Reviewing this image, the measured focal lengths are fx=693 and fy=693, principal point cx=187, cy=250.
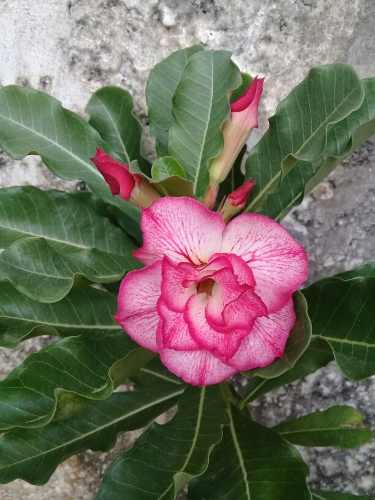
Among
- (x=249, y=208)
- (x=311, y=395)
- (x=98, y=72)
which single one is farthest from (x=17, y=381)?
(x=98, y=72)

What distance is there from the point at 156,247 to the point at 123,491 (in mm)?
415

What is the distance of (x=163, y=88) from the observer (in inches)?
49.8

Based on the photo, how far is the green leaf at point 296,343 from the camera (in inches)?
36.0

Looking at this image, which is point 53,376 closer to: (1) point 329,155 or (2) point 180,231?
(2) point 180,231

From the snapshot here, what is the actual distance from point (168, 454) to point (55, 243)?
15.8 inches

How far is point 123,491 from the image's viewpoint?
107 centimetres

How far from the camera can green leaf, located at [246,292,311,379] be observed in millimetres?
915

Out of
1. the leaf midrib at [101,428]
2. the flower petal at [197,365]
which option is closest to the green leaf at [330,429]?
the leaf midrib at [101,428]

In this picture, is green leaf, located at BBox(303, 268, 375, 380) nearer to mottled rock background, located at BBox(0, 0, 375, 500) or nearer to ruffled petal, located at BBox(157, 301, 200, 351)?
ruffled petal, located at BBox(157, 301, 200, 351)

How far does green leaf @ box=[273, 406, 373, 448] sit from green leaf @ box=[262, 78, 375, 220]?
13.6 inches

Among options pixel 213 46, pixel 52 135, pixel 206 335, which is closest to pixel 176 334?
pixel 206 335

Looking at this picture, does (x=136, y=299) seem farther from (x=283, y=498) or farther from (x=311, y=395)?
(x=311, y=395)

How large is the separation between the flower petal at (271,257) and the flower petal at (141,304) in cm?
12

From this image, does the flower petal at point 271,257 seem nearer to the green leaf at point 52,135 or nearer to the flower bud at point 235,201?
the flower bud at point 235,201
